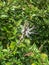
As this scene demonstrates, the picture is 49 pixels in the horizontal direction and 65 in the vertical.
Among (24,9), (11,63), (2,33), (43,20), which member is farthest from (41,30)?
(11,63)

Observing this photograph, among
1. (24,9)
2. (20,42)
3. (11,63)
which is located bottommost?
(11,63)

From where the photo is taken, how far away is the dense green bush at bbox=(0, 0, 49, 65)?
9.18 feet

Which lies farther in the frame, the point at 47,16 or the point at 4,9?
the point at 47,16

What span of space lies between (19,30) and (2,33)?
0.24 metres

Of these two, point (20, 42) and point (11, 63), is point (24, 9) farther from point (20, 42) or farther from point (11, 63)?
point (11, 63)

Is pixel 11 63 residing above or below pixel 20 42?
below

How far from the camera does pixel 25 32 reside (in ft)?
8.79

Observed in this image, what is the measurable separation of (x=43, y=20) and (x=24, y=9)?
0.34 meters

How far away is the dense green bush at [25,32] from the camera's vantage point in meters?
2.80

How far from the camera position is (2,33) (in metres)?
3.18

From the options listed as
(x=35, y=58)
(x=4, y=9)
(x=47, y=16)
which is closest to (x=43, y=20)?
(x=47, y=16)

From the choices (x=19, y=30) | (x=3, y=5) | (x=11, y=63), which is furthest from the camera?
(x=3, y=5)

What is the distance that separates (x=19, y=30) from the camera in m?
3.18

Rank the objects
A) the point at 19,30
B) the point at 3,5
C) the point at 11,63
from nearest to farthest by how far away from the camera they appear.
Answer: the point at 11,63 < the point at 19,30 < the point at 3,5
